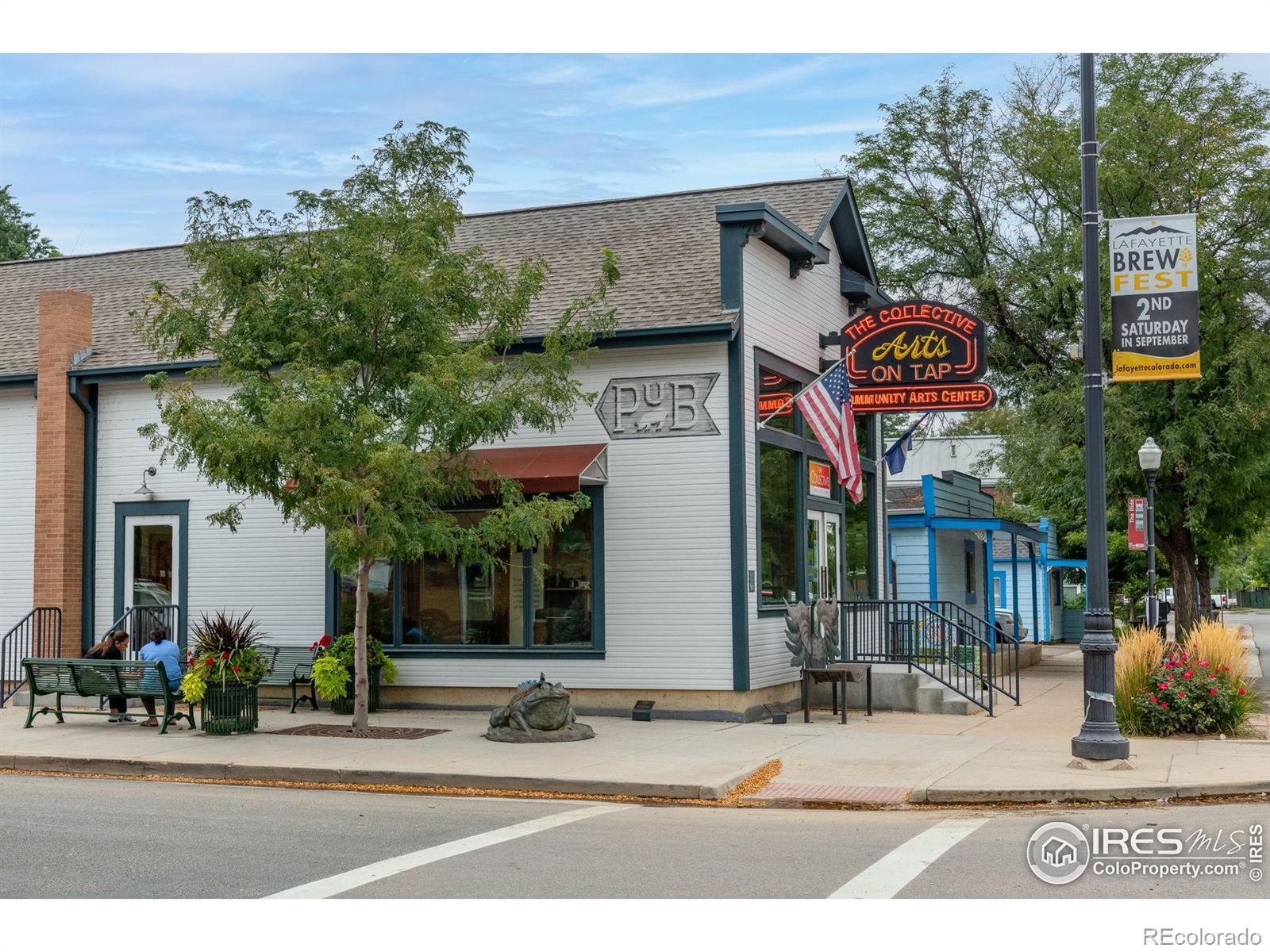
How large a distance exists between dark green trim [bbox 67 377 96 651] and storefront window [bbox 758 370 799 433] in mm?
9953

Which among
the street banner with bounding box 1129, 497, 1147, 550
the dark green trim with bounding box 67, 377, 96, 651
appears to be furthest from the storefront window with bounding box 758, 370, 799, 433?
the dark green trim with bounding box 67, 377, 96, 651

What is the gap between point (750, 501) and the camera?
16.8 m

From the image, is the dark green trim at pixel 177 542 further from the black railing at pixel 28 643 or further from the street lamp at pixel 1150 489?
the street lamp at pixel 1150 489

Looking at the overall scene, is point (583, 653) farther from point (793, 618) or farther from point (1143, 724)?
point (1143, 724)

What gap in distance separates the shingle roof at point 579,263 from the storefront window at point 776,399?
1430 mm

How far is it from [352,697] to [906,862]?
1057cm

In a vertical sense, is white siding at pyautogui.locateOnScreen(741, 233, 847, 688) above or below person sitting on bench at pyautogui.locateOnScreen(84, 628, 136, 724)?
above

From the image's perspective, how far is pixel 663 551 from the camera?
55.2 ft

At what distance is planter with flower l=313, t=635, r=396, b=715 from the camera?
16.8 m

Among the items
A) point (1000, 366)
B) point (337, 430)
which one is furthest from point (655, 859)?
point (1000, 366)

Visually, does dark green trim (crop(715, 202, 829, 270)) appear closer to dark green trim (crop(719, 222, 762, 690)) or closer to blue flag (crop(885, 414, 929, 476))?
dark green trim (crop(719, 222, 762, 690))

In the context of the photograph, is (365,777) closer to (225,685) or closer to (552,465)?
(225,685)

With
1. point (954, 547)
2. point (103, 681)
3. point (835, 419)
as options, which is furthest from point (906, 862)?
point (954, 547)

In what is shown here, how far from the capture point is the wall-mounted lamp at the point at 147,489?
1922cm
